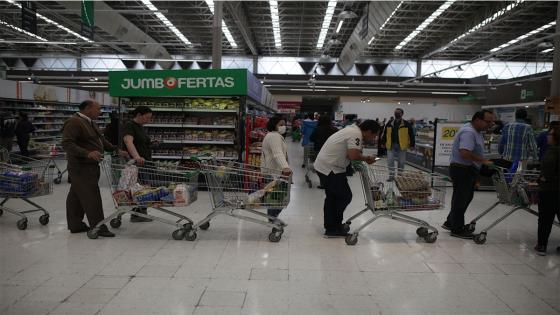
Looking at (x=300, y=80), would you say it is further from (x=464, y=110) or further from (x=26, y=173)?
(x=26, y=173)

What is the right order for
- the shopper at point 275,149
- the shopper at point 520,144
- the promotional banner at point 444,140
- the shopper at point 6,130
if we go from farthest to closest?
1. the shopper at point 6,130
2. the promotional banner at point 444,140
3. the shopper at point 520,144
4. the shopper at point 275,149

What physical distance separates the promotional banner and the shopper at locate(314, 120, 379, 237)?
4.91m

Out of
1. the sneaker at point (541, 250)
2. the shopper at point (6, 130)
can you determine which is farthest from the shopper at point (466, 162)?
the shopper at point (6, 130)

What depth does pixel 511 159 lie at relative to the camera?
6.60 meters

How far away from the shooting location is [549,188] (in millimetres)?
4066

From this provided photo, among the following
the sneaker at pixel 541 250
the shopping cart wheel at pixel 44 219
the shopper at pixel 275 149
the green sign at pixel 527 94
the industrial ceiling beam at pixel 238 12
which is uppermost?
the industrial ceiling beam at pixel 238 12

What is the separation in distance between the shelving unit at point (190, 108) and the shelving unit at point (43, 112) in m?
6.91

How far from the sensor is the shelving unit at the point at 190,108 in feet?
24.6

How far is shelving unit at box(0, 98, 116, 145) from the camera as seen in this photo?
1365 centimetres

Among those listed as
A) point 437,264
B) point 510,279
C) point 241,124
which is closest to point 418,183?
point 437,264

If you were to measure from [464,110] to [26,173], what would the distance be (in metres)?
23.9

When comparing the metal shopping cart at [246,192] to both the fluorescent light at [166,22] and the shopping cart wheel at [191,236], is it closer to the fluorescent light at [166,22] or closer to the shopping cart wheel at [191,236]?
the shopping cart wheel at [191,236]

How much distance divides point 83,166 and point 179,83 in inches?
134

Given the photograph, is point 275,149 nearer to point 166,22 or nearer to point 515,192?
point 515,192
